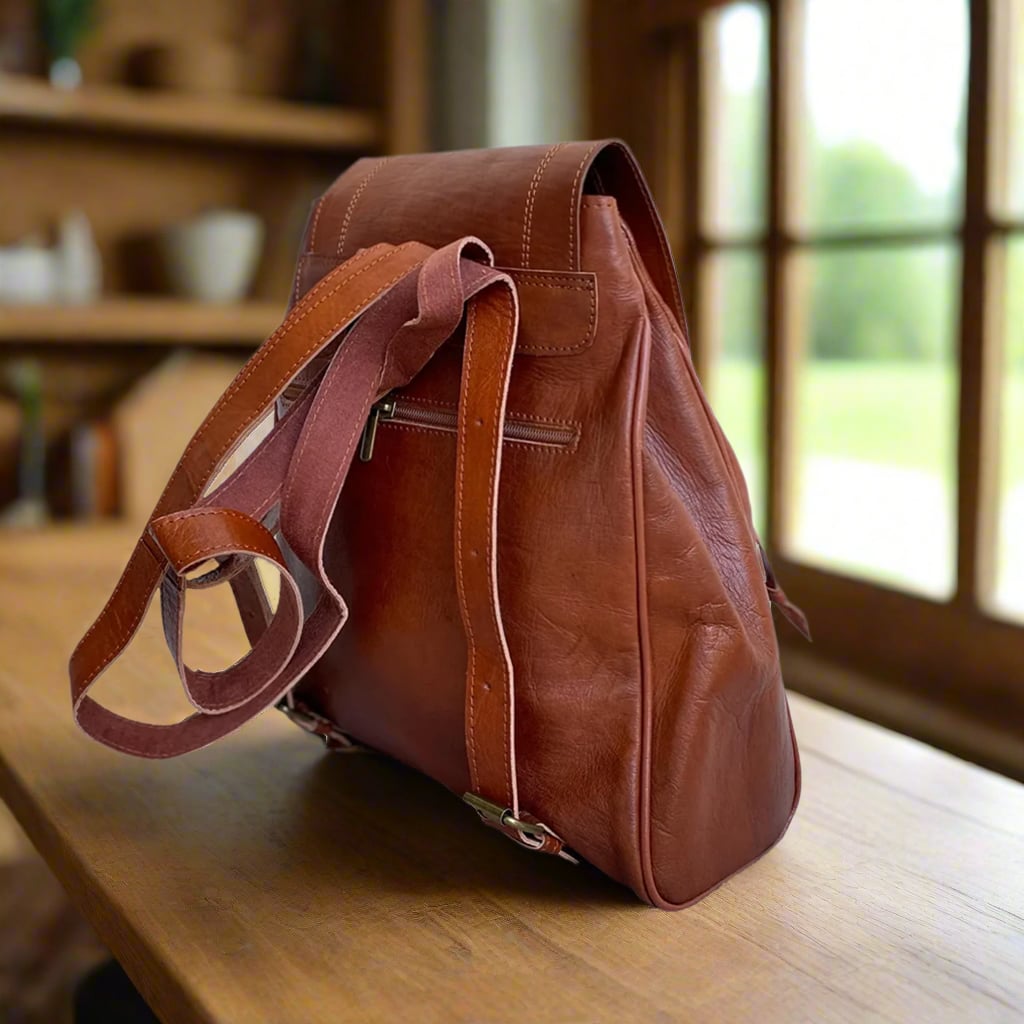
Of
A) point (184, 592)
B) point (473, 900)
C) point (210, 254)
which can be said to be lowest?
point (473, 900)

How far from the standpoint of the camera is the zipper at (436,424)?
569mm

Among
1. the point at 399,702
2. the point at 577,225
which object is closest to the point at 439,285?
the point at 577,225

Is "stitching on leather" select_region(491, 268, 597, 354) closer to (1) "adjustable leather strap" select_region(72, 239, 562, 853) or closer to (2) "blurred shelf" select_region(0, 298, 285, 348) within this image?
(1) "adjustable leather strap" select_region(72, 239, 562, 853)

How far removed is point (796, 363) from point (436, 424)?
117 cm

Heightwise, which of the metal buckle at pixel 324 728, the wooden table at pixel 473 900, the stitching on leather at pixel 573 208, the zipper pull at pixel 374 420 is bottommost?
the wooden table at pixel 473 900

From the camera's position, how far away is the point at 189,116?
2.00 metres

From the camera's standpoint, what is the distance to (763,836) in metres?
0.61

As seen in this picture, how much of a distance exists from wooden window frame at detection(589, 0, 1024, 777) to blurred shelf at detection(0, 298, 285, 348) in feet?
2.17

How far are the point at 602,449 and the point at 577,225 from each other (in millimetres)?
108

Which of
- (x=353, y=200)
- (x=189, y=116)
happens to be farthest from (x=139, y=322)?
(x=353, y=200)

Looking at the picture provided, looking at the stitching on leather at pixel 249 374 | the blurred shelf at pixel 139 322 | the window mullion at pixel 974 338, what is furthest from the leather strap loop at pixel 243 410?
the blurred shelf at pixel 139 322

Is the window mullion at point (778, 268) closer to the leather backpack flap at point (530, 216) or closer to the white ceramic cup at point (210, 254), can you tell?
the white ceramic cup at point (210, 254)

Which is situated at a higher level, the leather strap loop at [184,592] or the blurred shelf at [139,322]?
the blurred shelf at [139,322]

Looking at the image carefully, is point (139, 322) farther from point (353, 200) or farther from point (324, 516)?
point (324, 516)
